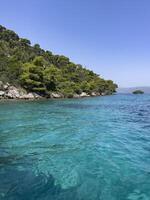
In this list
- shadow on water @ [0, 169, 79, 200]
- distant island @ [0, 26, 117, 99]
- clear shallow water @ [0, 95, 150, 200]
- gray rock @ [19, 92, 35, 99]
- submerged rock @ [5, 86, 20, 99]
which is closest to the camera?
shadow on water @ [0, 169, 79, 200]

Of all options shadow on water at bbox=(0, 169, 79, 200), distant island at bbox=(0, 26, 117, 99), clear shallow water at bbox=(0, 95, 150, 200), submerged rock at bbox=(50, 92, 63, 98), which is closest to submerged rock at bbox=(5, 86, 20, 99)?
distant island at bbox=(0, 26, 117, 99)

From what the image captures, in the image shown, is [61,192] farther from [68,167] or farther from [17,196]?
[68,167]

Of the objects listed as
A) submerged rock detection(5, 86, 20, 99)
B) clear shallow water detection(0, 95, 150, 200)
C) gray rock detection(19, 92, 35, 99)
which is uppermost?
submerged rock detection(5, 86, 20, 99)

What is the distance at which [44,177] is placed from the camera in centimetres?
969

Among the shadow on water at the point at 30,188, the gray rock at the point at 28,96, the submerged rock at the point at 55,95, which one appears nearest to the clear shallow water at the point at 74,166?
the shadow on water at the point at 30,188

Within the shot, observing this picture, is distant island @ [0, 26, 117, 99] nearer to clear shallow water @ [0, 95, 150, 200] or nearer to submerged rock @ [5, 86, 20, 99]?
submerged rock @ [5, 86, 20, 99]

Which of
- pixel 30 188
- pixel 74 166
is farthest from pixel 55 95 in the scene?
pixel 30 188

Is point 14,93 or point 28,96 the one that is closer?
point 14,93

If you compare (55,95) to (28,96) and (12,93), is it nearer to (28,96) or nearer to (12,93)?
(28,96)

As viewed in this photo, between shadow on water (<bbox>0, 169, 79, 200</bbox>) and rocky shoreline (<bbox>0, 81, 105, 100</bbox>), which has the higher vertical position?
rocky shoreline (<bbox>0, 81, 105, 100</bbox>)

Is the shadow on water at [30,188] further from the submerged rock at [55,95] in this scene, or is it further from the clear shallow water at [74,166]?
the submerged rock at [55,95]

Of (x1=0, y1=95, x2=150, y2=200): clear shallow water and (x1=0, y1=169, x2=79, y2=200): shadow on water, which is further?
(x1=0, y1=95, x2=150, y2=200): clear shallow water

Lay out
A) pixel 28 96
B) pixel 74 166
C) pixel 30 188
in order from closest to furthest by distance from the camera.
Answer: pixel 30 188
pixel 74 166
pixel 28 96

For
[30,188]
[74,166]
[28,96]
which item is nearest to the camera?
[30,188]
